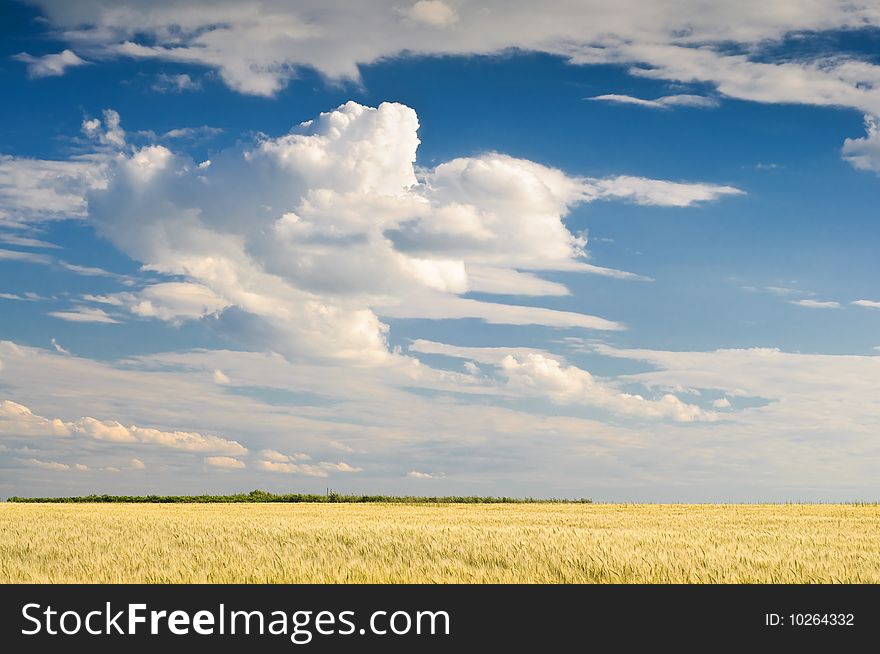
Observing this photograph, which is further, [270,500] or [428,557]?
[270,500]

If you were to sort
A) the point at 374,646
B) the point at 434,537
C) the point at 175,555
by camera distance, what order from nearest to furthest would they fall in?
the point at 374,646
the point at 175,555
the point at 434,537

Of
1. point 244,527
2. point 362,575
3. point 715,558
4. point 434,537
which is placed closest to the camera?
point 362,575

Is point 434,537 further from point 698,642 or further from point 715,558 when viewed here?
point 698,642

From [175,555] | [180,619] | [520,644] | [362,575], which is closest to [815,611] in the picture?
[520,644]

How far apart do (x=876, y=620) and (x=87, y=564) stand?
40.2 ft

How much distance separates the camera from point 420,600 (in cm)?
1051

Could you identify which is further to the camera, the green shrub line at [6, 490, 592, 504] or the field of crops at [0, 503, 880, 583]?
→ the green shrub line at [6, 490, 592, 504]

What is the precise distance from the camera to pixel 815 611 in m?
10.5

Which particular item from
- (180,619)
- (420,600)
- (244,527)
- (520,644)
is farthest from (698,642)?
(244,527)

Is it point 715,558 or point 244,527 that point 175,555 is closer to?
point 244,527

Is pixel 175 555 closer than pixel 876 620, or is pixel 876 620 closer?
pixel 876 620

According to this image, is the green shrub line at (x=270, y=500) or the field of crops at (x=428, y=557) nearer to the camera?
the field of crops at (x=428, y=557)

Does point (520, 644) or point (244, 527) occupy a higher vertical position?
point (244, 527)

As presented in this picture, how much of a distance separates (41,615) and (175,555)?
595 centimetres
